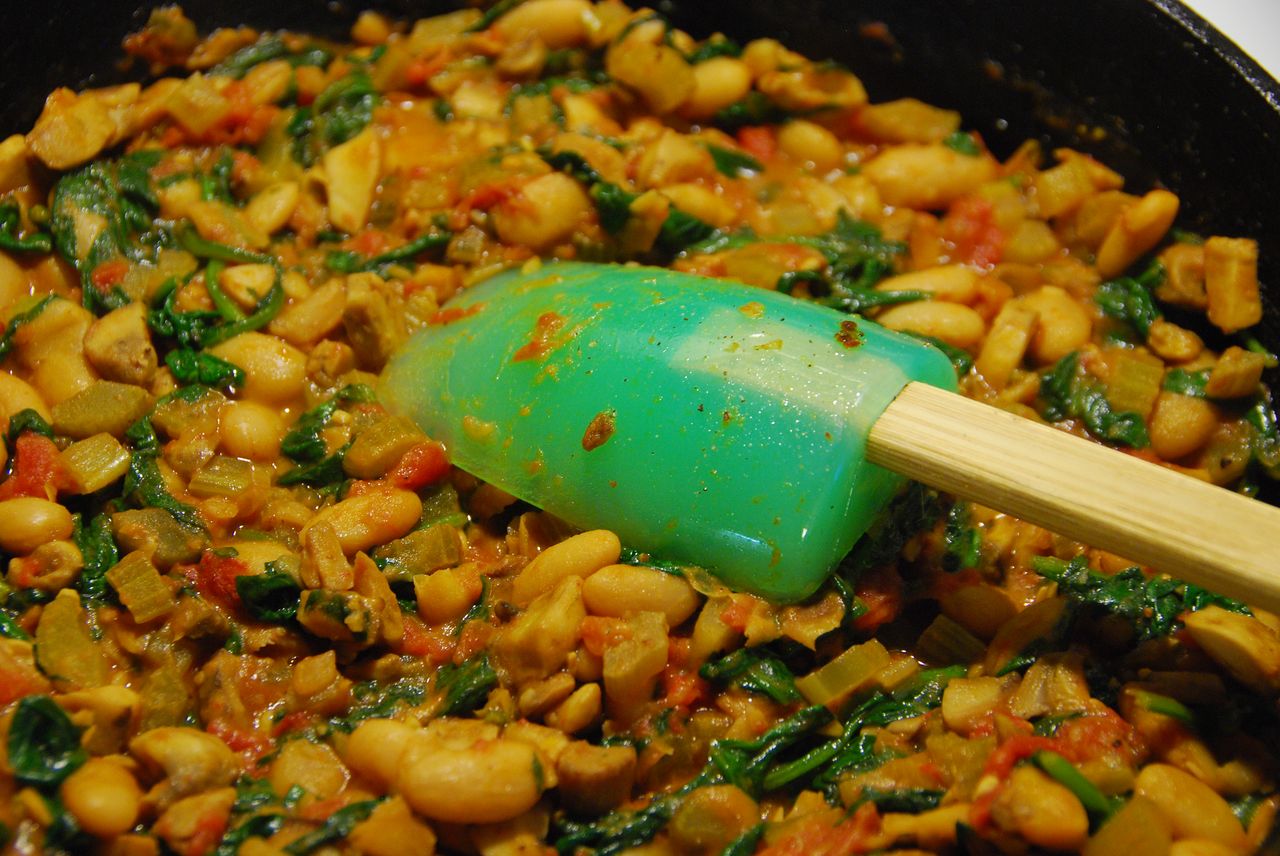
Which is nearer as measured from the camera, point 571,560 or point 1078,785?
point 1078,785

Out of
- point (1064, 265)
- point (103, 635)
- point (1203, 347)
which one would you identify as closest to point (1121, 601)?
point (1203, 347)

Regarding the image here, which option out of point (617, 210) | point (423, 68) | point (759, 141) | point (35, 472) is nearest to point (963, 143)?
point (759, 141)

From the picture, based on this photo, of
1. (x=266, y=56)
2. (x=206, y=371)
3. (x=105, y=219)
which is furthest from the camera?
(x=266, y=56)

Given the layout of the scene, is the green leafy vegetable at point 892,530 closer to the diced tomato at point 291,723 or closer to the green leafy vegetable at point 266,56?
the diced tomato at point 291,723

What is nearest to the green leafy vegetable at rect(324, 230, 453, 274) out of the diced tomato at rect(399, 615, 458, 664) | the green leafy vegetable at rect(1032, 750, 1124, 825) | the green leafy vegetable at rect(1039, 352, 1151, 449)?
the diced tomato at rect(399, 615, 458, 664)

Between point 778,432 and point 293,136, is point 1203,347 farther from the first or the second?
point 293,136

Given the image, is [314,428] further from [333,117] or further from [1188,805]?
[1188,805]
